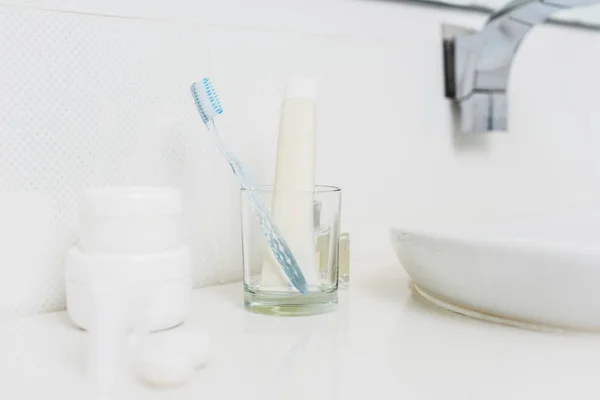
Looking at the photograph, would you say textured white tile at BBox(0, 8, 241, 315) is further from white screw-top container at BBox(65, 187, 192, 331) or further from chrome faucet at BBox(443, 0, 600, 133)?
chrome faucet at BBox(443, 0, 600, 133)

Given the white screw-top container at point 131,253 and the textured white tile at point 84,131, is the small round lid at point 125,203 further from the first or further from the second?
the textured white tile at point 84,131

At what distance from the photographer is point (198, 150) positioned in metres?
0.61

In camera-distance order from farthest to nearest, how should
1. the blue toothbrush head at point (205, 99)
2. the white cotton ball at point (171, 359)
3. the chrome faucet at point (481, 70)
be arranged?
the chrome faucet at point (481, 70)
the blue toothbrush head at point (205, 99)
the white cotton ball at point (171, 359)

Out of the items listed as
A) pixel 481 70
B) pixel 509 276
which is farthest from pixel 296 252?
pixel 481 70

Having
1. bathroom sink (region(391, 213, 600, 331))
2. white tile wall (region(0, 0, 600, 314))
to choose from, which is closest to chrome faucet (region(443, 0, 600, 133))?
white tile wall (region(0, 0, 600, 314))

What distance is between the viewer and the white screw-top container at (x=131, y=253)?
1.44 ft

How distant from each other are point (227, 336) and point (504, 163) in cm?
58

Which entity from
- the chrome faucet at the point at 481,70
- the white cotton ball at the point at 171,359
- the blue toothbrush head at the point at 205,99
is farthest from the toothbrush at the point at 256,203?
the chrome faucet at the point at 481,70

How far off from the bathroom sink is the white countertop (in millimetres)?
17

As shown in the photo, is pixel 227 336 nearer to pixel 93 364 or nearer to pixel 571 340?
pixel 93 364

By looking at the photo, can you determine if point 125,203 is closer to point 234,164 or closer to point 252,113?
point 234,164

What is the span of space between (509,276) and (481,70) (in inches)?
16.8

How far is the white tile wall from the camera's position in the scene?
0.53 meters

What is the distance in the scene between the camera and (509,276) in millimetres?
454
